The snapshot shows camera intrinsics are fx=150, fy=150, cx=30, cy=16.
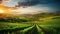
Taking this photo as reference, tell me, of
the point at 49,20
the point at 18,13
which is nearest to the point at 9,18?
the point at 18,13

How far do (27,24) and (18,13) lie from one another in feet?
0.70

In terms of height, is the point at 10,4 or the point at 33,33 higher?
the point at 10,4

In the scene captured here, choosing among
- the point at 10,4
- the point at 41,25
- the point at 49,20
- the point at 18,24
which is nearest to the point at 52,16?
the point at 49,20

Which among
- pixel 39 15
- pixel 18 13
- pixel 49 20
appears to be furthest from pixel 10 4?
pixel 49 20

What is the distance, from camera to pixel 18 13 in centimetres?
225

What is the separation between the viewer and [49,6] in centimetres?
222

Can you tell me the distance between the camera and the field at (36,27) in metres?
2.19

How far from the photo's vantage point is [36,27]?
2.21 meters

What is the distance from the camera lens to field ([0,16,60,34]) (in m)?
2.19

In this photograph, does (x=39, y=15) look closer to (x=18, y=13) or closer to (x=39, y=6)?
(x=39, y=6)

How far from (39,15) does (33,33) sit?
282 mm

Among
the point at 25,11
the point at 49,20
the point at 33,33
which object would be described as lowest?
the point at 33,33

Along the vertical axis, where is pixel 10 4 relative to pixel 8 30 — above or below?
above

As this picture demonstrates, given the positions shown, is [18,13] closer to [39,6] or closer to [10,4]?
[10,4]
